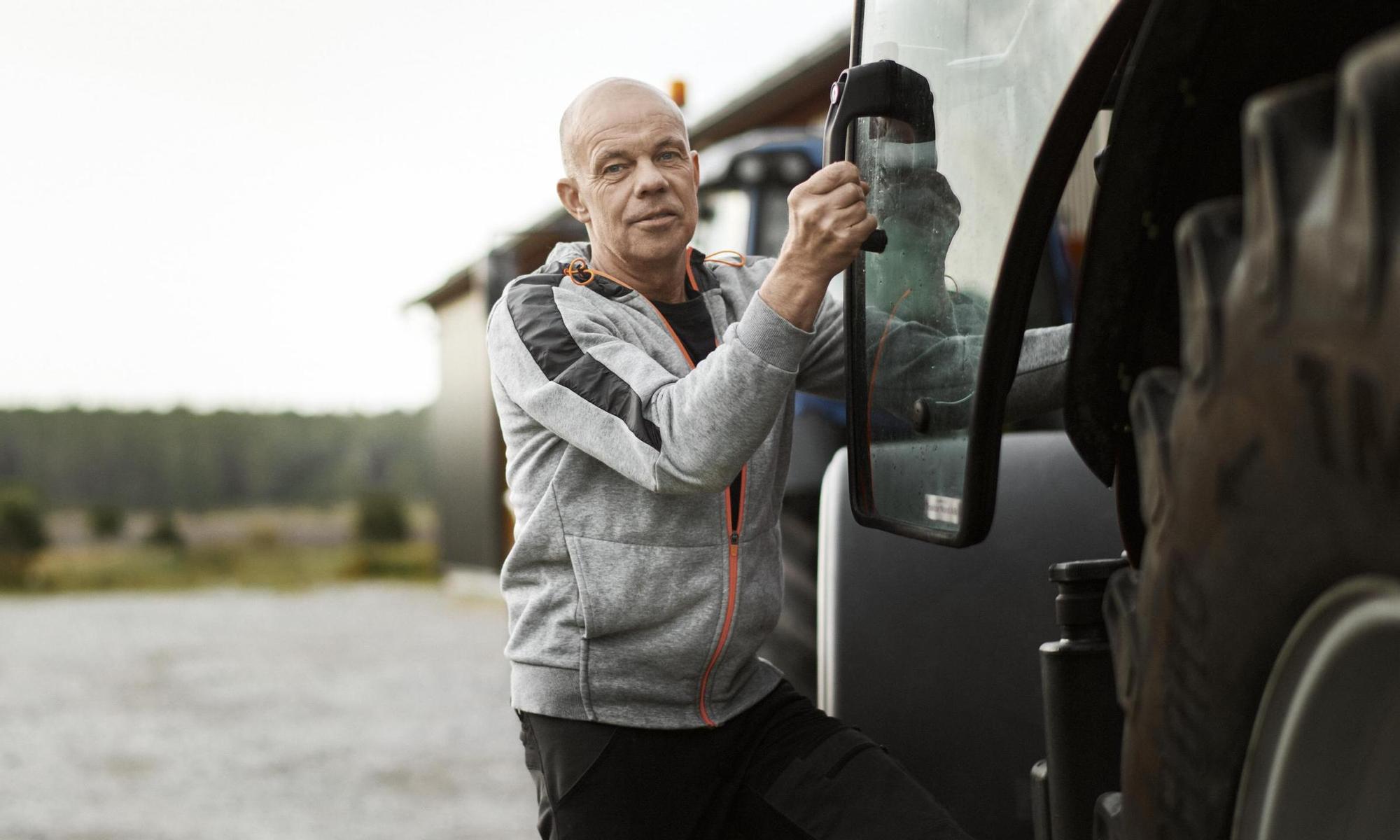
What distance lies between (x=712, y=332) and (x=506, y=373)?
0.35 m

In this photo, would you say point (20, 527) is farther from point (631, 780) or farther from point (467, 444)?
point (631, 780)

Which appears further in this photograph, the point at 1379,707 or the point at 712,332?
the point at 712,332

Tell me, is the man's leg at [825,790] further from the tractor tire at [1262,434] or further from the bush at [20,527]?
the bush at [20,527]

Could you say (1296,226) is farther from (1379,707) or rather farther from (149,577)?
(149,577)

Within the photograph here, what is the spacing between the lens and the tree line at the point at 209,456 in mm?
30891

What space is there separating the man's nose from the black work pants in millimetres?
799

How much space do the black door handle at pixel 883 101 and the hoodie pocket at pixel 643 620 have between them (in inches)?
23.3

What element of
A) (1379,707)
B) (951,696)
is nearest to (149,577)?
(951,696)

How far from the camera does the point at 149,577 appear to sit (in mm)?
23172

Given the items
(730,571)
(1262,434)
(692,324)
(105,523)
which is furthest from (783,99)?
(105,523)

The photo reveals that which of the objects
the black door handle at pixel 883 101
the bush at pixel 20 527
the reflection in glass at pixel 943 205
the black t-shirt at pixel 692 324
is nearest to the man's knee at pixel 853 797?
the reflection in glass at pixel 943 205

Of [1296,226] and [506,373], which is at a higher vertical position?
[1296,226]

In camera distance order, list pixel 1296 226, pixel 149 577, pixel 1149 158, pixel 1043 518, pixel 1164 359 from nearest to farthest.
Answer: pixel 1296 226 → pixel 1149 158 → pixel 1164 359 → pixel 1043 518 → pixel 149 577

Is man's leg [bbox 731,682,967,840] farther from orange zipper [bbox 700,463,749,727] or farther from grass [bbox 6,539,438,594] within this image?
grass [bbox 6,539,438,594]
